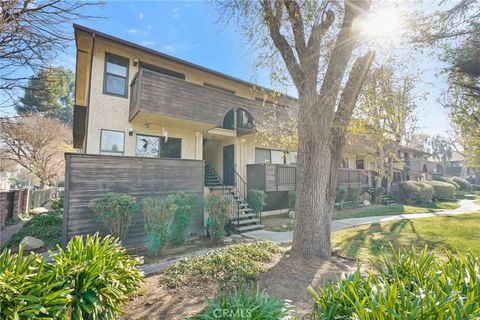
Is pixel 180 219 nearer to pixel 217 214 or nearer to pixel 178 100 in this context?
pixel 217 214

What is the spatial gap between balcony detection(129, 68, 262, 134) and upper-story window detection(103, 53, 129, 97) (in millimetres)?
457

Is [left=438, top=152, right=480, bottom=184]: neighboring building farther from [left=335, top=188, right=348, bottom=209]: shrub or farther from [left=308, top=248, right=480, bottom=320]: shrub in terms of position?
[left=308, top=248, right=480, bottom=320]: shrub

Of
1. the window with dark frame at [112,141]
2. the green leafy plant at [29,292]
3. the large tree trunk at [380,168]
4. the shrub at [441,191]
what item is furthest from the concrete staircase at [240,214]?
the shrub at [441,191]

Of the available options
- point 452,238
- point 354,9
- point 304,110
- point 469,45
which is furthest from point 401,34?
point 452,238

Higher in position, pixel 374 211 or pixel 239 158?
pixel 239 158

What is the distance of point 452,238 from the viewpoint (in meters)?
8.45

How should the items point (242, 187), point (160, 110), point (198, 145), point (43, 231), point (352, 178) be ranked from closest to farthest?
point (43, 231) → point (160, 110) → point (198, 145) → point (242, 187) → point (352, 178)

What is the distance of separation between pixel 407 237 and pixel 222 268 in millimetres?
7462

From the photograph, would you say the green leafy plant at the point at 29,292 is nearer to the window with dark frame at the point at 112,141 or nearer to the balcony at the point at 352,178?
the window with dark frame at the point at 112,141

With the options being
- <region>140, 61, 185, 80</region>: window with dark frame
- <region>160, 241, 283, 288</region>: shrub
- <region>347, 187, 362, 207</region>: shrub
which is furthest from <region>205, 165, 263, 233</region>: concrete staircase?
<region>347, 187, 362, 207</region>: shrub

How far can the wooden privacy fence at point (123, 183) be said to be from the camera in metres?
7.01

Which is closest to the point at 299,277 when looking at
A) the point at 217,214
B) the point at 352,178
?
the point at 217,214

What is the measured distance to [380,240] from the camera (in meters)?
8.30

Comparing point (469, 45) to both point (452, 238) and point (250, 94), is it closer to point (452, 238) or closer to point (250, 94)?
point (452, 238)
